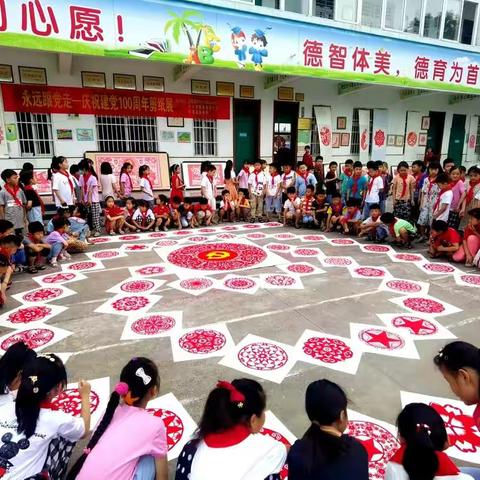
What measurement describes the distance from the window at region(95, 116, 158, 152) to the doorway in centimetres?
195

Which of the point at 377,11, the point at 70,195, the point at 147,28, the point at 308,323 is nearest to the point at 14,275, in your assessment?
the point at 70,195

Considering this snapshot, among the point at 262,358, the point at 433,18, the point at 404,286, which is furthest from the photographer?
the point at 433,18

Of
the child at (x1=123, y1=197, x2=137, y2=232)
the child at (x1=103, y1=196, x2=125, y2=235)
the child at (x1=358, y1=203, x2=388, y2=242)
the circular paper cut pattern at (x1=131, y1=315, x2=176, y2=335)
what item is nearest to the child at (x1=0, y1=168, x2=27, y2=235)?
the child at (x1=103, y1=196, x2=125, y2=235)

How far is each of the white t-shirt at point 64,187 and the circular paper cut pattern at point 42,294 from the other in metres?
2.37

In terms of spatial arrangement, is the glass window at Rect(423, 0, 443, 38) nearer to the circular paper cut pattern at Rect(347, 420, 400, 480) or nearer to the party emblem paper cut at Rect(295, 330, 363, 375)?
the party emblem paper cut at Rect(295, 330, 363, 375)

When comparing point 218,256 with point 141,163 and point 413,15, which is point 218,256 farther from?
point 413,15

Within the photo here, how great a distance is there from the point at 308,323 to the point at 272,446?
1.85 m

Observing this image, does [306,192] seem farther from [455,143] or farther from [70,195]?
[455,143]

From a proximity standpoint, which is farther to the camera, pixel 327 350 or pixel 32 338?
pixel 32 338

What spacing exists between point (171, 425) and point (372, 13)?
11202 millimetres

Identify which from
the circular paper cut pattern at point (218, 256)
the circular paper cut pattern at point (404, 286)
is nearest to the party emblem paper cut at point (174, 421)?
the circular paper cut pattern at point (218, 256)

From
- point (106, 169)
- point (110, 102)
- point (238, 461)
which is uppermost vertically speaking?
point (110, 102)

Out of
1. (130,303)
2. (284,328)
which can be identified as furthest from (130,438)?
(130,303)

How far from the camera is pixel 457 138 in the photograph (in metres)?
12.6
